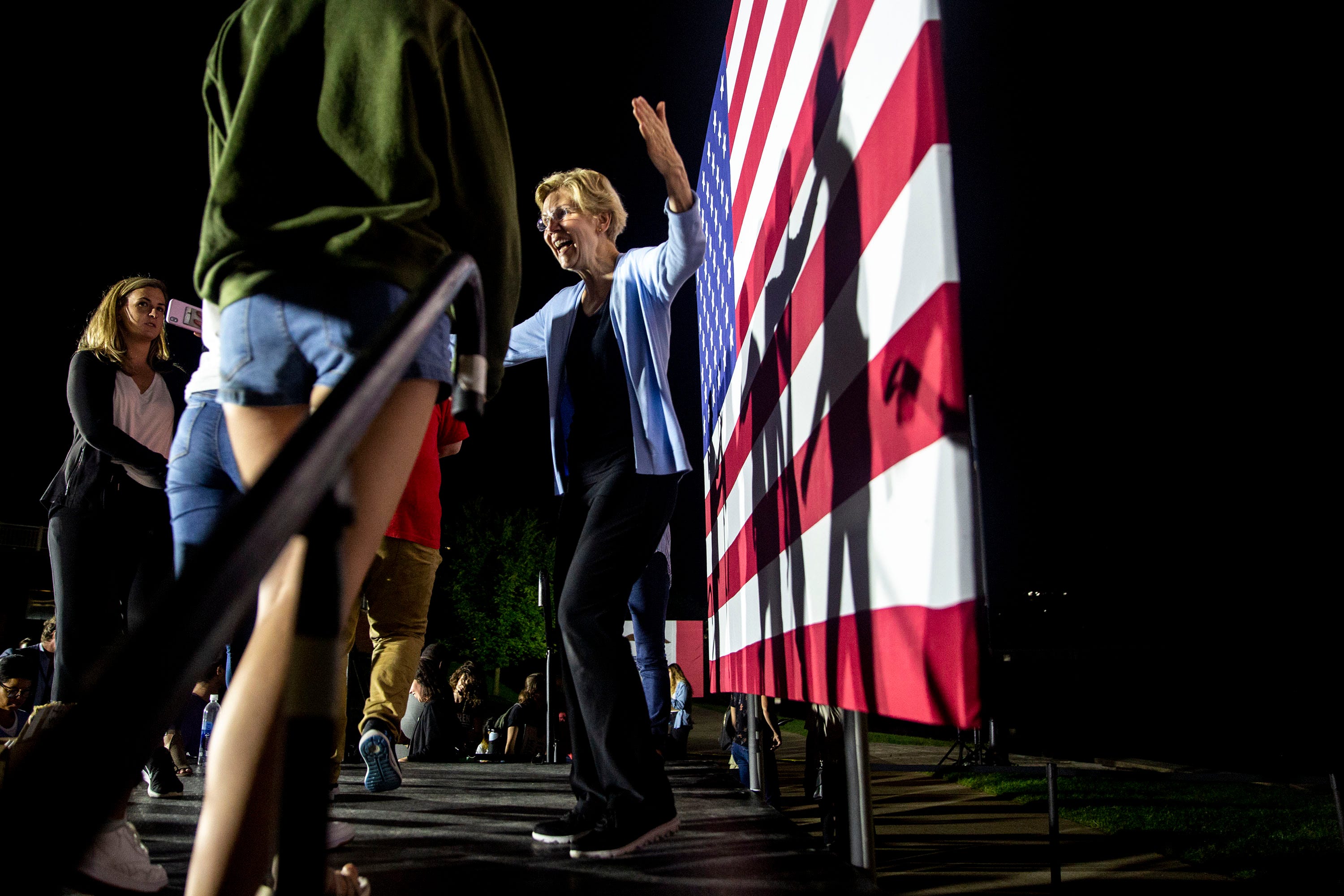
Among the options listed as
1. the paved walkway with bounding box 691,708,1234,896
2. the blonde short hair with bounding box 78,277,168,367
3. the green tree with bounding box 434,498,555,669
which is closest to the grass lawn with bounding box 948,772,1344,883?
the paved walkway with bounding box 691,708,1234,896

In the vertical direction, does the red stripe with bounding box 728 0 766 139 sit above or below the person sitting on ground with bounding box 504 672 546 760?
above

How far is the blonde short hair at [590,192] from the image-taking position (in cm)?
245

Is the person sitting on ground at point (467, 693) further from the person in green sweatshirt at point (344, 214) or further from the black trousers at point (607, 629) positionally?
the person in green sweatshirt at point (344, 214)

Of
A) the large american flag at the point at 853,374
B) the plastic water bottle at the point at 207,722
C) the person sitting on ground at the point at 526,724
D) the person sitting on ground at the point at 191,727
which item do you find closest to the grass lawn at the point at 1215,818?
the large american flag at the point at 853,374

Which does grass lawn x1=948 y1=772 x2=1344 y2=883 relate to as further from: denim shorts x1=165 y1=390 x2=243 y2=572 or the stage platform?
denim shorts x1=165 y1=390 x2=243 y2=572

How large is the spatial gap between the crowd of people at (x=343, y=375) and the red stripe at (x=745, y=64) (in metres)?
0.86

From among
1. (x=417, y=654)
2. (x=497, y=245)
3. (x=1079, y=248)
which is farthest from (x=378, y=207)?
(x=1079, y=248)

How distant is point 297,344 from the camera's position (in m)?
1.11

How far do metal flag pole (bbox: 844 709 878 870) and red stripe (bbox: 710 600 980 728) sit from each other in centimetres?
11

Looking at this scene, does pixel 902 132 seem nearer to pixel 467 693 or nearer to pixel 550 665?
pixel 550 665

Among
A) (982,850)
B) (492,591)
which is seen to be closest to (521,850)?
(982,850)

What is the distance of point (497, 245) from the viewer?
49.1 inches

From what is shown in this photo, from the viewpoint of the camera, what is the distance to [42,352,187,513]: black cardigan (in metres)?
2.31

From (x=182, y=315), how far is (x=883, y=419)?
1.92 meters
